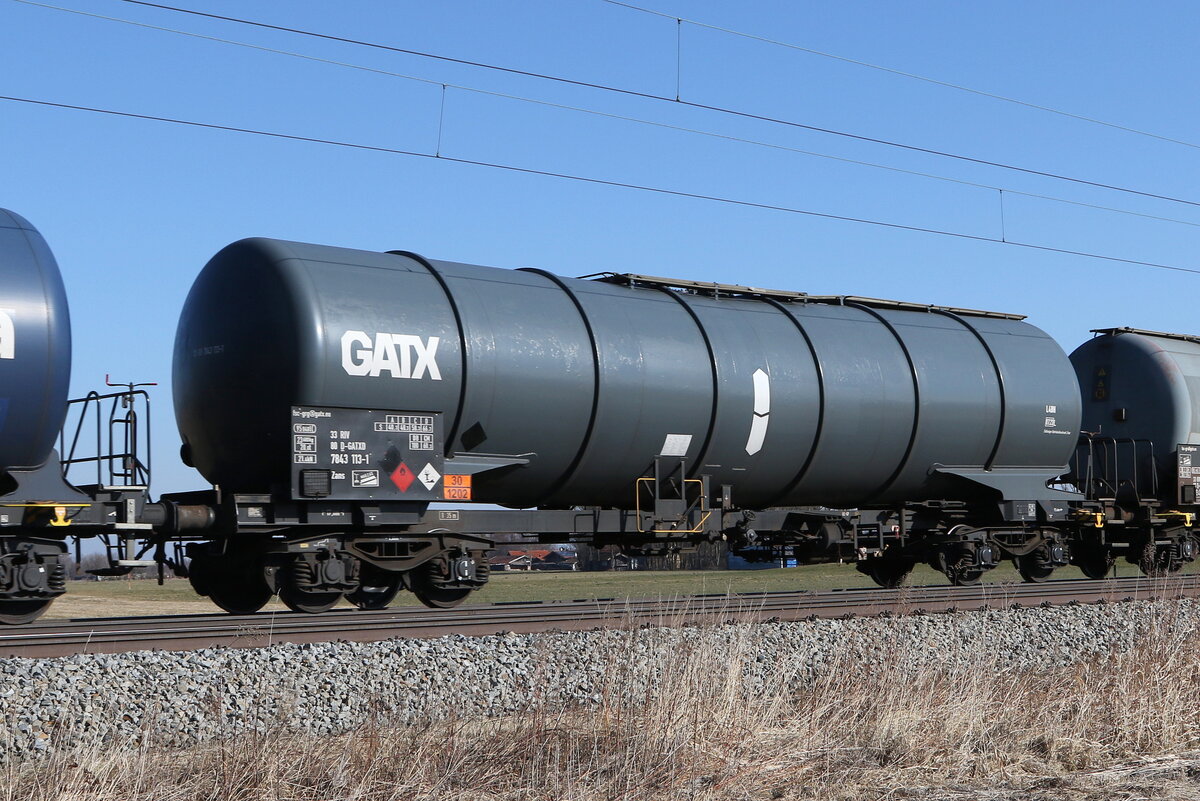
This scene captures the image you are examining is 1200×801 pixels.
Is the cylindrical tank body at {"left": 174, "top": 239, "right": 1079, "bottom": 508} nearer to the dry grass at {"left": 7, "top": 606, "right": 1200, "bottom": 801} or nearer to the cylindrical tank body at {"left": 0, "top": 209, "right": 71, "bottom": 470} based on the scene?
the cylindrical tank body at {"left": 0, "top": 209, "right": 71, "bottom": 470}

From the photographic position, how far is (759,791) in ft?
23.2

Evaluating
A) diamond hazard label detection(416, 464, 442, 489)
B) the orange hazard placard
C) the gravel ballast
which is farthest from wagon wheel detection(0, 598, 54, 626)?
the orange hazard placard

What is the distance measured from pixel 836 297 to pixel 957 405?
90.2 inches

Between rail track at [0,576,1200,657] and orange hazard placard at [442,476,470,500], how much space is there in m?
1.21

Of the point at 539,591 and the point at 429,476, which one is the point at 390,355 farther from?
the point at 539,591

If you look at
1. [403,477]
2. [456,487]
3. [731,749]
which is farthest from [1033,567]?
[731,749]

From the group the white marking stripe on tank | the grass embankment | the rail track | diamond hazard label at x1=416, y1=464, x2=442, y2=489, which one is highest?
the white marking stripe on tank

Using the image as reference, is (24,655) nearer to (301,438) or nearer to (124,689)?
(124,689)

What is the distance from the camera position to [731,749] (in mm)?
7570

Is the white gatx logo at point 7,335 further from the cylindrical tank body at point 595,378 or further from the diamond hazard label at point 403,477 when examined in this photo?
the diamond hazard label at point 403,477

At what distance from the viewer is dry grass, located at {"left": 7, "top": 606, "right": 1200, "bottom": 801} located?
21.6ft

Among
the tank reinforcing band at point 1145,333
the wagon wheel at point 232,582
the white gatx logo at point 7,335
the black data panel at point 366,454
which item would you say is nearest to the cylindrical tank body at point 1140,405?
the tank reinforcing band at point 1145,333

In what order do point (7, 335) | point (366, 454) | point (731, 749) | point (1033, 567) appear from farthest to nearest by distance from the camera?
1. point (1033, 567)
2. point (366, 454)
3. point (7, 335)
4. point (731, 749)

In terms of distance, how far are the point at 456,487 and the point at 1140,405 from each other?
13121 millimetres
